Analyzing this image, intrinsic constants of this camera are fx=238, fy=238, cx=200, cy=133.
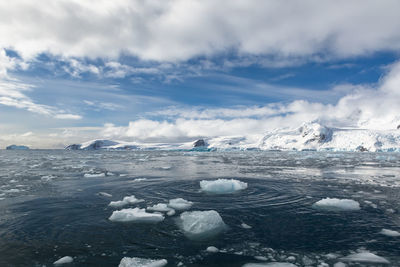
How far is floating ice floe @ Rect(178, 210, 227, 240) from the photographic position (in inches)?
260

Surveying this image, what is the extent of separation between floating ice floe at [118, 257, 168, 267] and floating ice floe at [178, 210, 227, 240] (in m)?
1.51

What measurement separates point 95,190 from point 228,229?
8748 mm

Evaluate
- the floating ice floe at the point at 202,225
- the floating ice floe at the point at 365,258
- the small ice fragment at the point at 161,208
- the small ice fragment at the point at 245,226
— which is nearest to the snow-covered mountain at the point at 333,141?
the small ice fragment at the point at 161,208

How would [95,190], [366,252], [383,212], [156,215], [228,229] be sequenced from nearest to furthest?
[366,252]
[228,229]
[156,215]
[383,212]
[95,190]

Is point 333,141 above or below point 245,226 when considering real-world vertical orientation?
above

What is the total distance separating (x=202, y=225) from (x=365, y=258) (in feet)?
12.8

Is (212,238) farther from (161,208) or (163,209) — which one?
(161,208)

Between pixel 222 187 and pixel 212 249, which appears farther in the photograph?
pixel 222 187

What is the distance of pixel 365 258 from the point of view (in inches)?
204

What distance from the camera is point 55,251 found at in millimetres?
5605

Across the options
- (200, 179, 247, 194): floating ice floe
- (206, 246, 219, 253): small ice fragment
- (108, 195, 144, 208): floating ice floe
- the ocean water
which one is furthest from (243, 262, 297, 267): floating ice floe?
(200, 179, 247, 194): floating ice floe

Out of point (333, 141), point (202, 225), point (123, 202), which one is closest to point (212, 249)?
point (202, 225)

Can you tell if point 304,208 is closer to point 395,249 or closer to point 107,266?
point 395,249

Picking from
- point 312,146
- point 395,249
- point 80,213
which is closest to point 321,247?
point 395,249
